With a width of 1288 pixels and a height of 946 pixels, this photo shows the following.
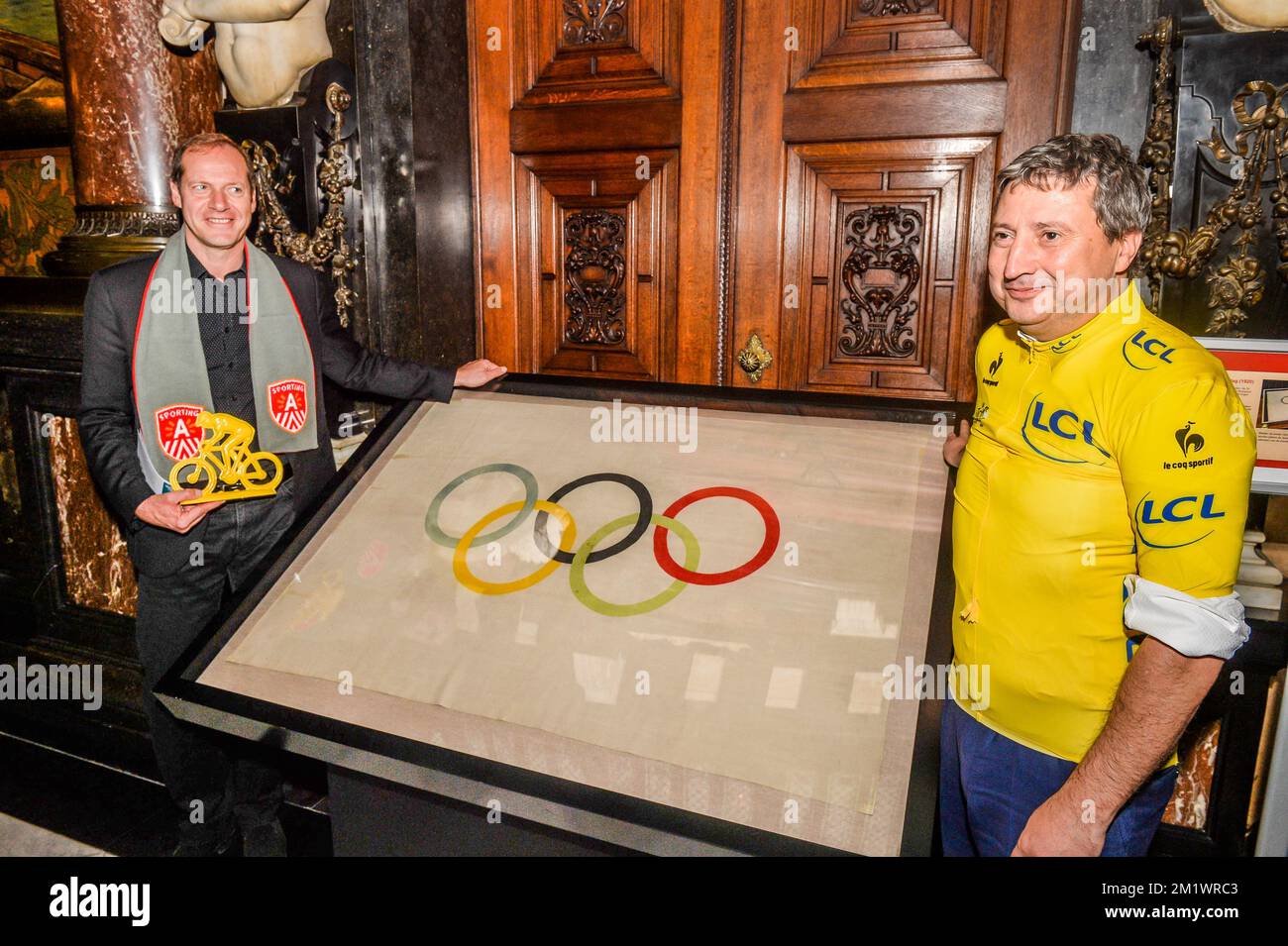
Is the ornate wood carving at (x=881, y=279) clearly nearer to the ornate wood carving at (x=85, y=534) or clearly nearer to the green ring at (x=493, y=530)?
the green ring at (x=493, y=530)

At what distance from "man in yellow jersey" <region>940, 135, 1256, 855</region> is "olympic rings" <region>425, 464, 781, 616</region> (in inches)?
16.8

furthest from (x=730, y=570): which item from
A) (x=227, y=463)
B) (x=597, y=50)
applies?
(x=597, y=50)

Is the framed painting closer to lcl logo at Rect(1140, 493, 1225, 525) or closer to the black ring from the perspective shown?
the black ring

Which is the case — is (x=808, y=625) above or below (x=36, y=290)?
below

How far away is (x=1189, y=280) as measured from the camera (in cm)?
203

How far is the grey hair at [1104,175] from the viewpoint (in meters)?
1.23

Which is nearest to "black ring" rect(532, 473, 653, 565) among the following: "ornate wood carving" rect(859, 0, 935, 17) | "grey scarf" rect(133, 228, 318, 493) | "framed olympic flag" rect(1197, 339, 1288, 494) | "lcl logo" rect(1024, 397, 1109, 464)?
"lcl logo" rect(1024, 397, 1109, 464)

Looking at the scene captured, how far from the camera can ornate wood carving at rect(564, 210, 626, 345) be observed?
2855mm

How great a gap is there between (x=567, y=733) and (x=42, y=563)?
9.30 ft

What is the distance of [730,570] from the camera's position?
1574mm

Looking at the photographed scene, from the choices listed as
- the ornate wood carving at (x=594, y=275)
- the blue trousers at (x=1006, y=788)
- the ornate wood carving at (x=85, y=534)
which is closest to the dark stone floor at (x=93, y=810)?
the ornate wood carving at (x=85, y=534)
